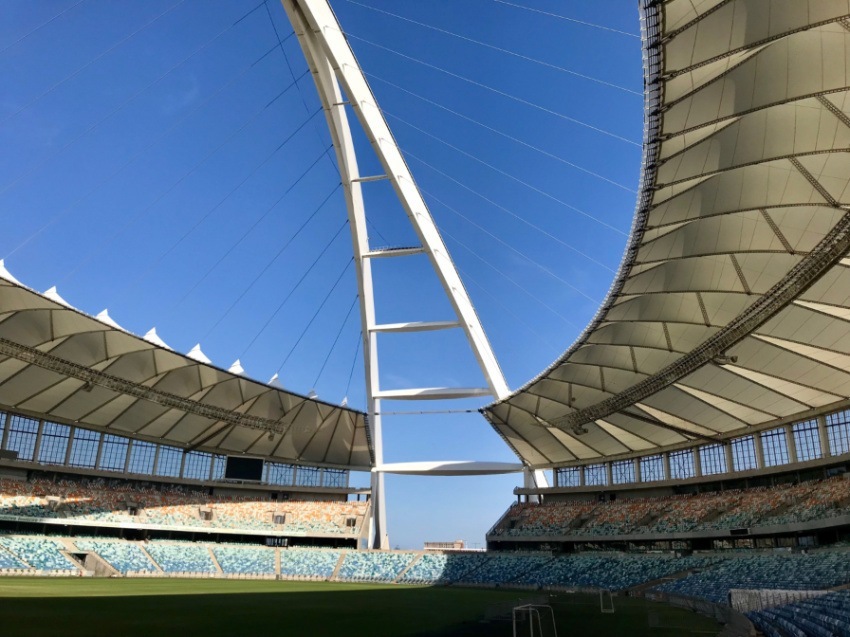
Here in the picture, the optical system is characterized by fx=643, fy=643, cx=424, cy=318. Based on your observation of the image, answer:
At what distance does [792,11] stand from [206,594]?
33.2m

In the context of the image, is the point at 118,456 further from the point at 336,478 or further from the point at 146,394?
the point at 336,478

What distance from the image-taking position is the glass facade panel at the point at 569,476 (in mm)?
59928

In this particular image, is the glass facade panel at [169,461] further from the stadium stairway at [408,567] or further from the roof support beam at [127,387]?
the stadium stairway at [408,567]

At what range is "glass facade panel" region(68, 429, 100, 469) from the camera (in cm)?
5225

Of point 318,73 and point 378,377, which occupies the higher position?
point 318,73

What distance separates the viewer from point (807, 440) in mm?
41562

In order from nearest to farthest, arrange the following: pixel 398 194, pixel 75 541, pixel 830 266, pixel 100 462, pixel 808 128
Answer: pixel 808 128, pixel 830 266, pixel 398 194, pixel 75 541, pixel 100 462

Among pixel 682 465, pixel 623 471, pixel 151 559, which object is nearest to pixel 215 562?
pixel 151 559

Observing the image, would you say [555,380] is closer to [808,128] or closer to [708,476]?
[708,476]

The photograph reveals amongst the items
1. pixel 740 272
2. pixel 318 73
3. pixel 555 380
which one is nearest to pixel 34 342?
pixel 318 73

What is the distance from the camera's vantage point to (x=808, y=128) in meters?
19.2

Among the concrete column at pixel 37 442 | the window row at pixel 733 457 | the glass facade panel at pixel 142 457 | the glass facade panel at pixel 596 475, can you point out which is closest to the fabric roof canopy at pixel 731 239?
the window row at pixel 733 457

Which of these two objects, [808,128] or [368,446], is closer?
[808,128]

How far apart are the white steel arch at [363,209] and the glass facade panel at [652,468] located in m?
15.4
